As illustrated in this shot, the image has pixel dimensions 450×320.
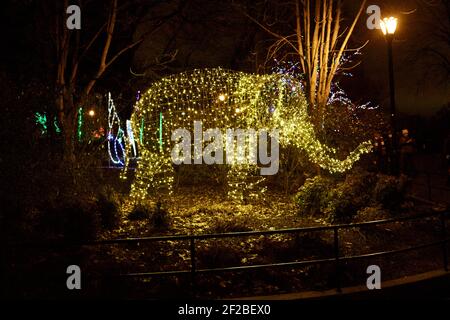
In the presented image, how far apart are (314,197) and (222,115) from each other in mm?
2502

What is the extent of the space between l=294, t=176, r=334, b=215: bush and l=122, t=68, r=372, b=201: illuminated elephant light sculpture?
0.40 metres

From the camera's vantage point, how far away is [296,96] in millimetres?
11258

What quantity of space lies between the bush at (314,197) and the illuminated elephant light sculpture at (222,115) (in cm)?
40

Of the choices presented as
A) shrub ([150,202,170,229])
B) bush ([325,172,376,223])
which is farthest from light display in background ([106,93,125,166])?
bush ([325,172,376,223])

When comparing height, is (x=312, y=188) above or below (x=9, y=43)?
below

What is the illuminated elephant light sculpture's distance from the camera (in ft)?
33.4

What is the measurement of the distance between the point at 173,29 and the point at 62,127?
8712 mm

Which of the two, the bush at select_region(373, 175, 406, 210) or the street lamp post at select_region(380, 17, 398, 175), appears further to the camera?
the street lamp post at select_region(380, 17, 398, 175)

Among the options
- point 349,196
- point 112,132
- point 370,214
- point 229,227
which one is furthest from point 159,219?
point 112,132

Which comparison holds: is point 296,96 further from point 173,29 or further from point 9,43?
point 9,43

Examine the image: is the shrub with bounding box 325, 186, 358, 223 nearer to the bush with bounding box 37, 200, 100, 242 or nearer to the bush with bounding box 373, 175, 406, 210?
the bush with bounding box 373, 175, 406, 210

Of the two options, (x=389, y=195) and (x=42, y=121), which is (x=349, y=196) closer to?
(x=389, y=195)

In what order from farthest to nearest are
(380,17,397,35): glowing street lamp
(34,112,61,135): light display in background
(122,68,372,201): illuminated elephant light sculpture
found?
(380,17,397,35): glowing street lamp < (122,68,372,201): illuminated elephant light sculpture < (34,112,61,135): light display in background
